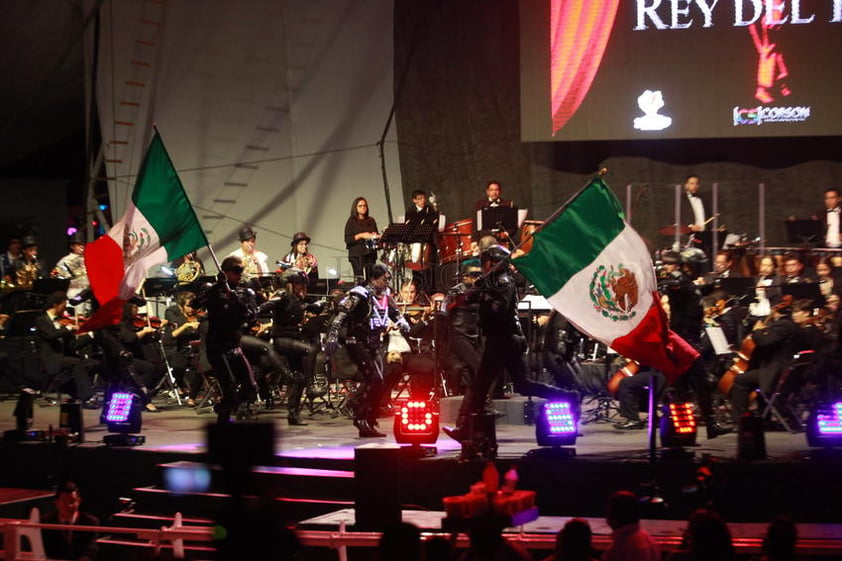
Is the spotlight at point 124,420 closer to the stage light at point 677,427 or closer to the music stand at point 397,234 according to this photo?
the music stand at point 397,234

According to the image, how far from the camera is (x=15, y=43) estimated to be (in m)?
21.6

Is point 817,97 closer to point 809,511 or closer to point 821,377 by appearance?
point 821,377

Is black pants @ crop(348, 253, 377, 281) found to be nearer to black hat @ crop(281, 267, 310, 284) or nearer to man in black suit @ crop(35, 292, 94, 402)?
black hat @ crop(281, 267, 310, 284)

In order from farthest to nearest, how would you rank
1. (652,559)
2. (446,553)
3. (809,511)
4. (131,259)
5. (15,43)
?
1. (15,43)
2. (131,259)
3. (809,511)
4. (652,559)
5. (446,553)

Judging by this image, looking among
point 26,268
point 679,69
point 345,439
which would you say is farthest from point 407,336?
point 26,268

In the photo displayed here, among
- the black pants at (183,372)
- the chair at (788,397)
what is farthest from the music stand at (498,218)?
the chair at (788,397)

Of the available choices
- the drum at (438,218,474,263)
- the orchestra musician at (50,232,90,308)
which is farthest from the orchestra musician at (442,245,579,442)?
the orchestra musician at (50,232,90,308)

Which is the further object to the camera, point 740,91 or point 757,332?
point 740,91

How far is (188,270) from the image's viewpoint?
59.5 feet

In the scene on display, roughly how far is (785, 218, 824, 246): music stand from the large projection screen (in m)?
1.75

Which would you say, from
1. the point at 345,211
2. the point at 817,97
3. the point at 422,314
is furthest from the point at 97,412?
the point at 817,97

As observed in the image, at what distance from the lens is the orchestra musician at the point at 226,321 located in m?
12.0

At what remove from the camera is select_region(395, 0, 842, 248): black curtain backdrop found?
19078 millimetres

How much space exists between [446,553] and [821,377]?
7815 millimetres
